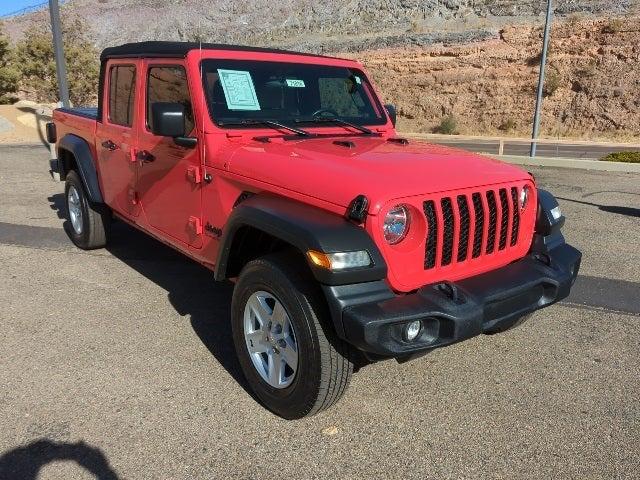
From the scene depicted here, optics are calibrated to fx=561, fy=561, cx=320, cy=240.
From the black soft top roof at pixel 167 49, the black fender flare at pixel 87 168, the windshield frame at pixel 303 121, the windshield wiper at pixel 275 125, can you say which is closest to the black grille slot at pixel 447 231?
the windshield wiper at pixel 275 125

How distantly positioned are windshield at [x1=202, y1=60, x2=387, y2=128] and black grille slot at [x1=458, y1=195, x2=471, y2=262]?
145 centimetres

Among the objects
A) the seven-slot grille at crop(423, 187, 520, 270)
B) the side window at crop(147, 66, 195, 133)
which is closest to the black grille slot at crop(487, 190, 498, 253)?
the seven-slot grille at crop(423, 187, 520, 270)

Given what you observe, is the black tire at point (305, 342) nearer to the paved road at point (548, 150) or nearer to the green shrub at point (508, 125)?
the paved road at point (548, 150)

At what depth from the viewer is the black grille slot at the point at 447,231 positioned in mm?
2816

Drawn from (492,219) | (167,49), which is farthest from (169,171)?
(492,219)

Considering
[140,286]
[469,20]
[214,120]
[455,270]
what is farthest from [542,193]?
[469,20]

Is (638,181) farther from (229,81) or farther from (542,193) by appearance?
(229,81)

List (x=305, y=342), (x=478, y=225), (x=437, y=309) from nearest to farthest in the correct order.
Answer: (x=437, y=309)
(x=305, y=342)
(x=478, y=225)

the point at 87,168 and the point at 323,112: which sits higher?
the point at 323,112

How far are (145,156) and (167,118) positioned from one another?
91 centimetres

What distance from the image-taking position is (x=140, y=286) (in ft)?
16.1

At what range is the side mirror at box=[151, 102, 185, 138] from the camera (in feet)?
11.0

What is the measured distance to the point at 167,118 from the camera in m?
3.36

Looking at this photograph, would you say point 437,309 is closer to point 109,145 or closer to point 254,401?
point 254,401
